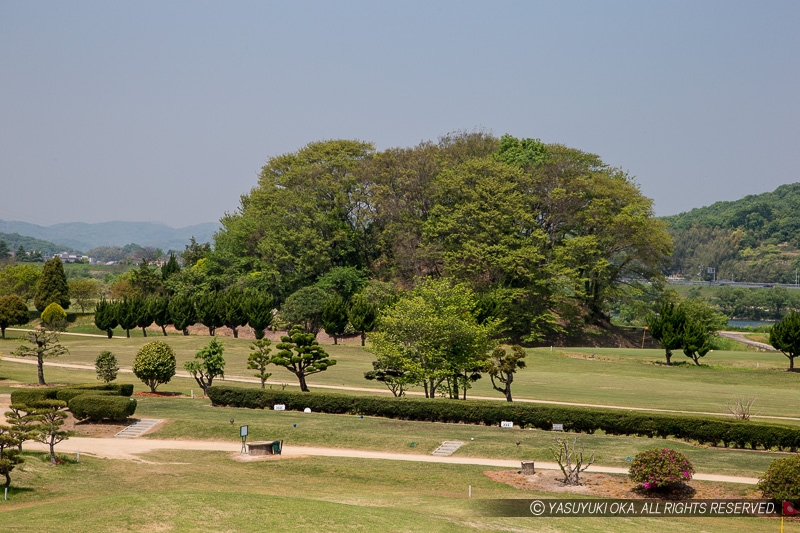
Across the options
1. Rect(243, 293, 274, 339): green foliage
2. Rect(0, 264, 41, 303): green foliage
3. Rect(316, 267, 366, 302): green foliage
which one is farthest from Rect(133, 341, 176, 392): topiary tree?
Rect(0, 264, 41, 303): green foliage

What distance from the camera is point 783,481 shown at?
96.2ft

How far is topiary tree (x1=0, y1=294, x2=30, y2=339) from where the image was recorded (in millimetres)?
83500

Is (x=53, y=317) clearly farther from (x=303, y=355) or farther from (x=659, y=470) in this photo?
(x=659, y=470)

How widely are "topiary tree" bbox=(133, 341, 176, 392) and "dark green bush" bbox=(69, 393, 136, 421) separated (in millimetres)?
8939

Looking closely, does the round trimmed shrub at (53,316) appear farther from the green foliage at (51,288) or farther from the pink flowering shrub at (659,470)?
the pink flowering shrub at (659,470)

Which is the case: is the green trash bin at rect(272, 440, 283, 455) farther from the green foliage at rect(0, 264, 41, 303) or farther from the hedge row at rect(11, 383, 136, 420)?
the green foliage at rect(0, 264, 41, 303)

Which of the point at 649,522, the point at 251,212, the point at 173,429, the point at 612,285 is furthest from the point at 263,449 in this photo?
the point at 251,212

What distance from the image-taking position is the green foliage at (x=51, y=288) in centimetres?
10456

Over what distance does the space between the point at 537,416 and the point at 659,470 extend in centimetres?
1278

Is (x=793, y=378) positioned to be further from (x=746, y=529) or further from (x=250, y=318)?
(x=250, y=318)

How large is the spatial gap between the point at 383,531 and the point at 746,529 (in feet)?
→ 41.1

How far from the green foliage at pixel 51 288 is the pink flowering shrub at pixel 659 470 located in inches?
3479

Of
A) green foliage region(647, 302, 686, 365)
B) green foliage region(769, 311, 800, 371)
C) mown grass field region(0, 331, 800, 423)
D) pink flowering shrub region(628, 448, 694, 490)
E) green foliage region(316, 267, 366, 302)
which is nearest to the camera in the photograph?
pink flowering shrub region(628, 448, 694, 490)

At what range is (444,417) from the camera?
147 feet
